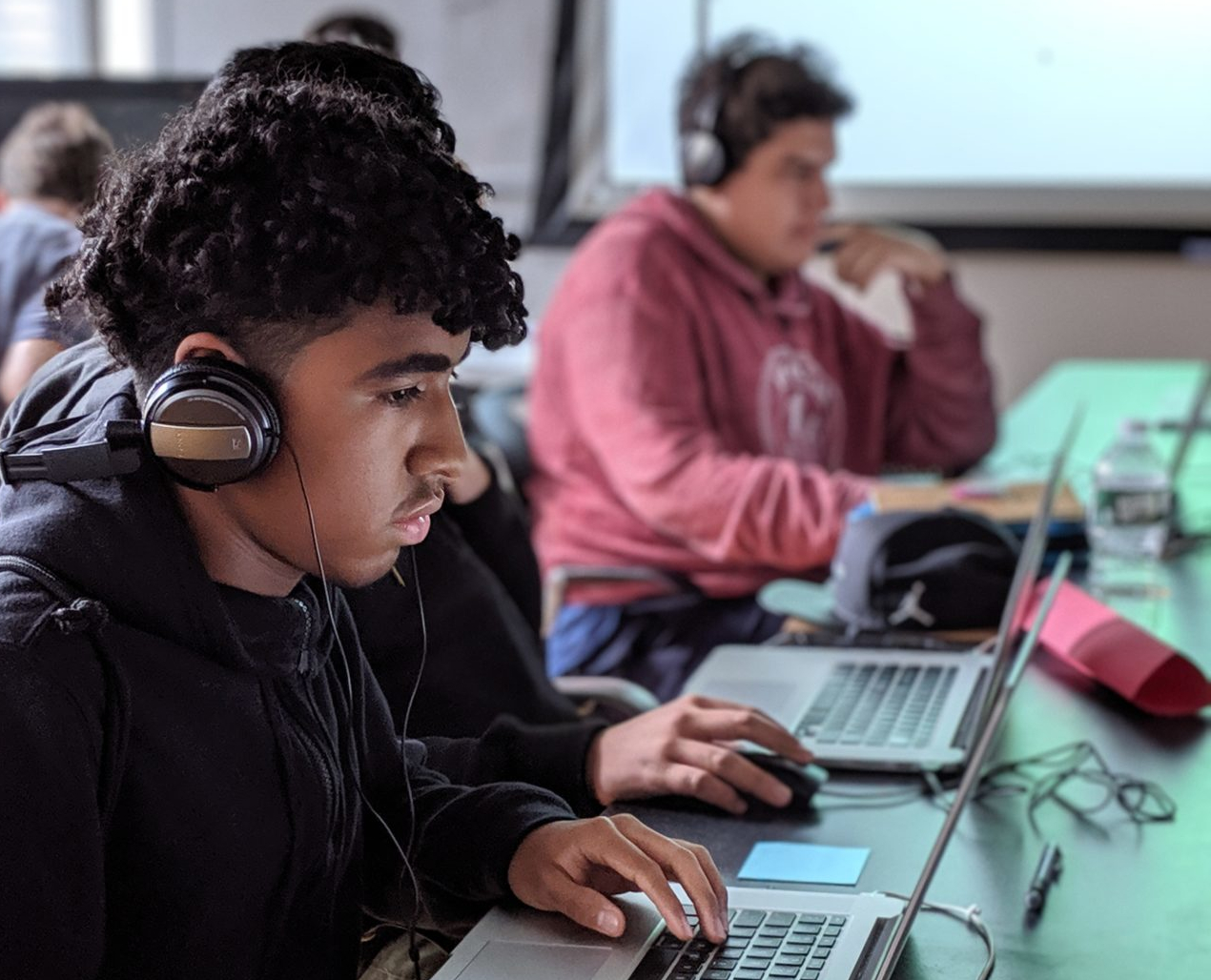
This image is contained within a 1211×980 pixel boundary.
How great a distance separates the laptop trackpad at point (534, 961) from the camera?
0.84 m

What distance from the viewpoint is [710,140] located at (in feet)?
7.42

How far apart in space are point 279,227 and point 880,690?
2.50 ft

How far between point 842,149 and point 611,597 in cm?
191

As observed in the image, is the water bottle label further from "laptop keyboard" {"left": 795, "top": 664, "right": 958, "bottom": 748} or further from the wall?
the wall

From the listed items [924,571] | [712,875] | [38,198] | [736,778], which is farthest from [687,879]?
[38,198]

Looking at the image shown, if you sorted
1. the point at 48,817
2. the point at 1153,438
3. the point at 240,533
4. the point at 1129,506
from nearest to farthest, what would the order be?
the point at 48,817 < the point at 240,533 < the point at 1129,506 < the point at 1153,438

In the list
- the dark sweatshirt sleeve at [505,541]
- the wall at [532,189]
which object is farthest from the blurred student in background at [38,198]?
the wall at [532,189]

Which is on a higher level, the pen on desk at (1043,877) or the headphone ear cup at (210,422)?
the headphone ear cup at (210,422)

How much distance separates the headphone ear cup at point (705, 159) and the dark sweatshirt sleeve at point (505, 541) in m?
0.90

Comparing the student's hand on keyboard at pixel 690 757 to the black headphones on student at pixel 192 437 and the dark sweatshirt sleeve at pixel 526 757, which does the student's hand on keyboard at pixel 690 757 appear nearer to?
the dark sweatshirt sleeve at pixel 526 757

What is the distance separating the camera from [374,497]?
0.82m

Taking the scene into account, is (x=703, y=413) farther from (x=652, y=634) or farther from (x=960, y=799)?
(x=960, y=799)

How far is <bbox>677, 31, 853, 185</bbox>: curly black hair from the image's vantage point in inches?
89.7

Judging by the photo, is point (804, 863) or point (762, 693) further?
point (762, 693)
